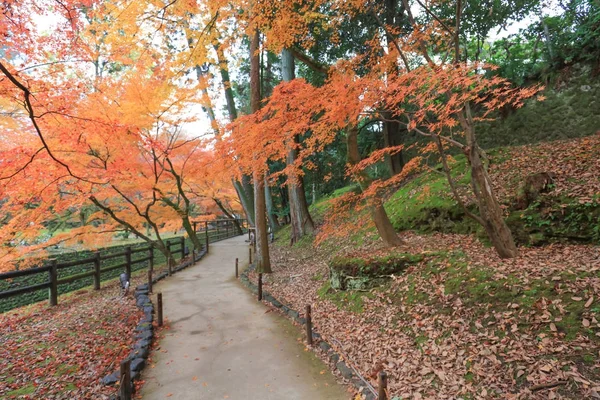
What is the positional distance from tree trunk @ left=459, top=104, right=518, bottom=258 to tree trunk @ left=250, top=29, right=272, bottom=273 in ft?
18.7

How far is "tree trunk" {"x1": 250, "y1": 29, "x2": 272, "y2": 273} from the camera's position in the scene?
9469 millimetres

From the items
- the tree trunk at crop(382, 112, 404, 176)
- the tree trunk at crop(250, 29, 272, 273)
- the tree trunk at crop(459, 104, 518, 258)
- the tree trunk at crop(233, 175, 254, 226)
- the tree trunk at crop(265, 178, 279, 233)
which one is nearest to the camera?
the tree trunk at crop(459, 104, 518, 258)

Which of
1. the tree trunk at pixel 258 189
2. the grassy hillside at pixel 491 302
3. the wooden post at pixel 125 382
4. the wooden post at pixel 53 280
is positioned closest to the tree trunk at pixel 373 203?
the grassy hillside at pixel 491 302

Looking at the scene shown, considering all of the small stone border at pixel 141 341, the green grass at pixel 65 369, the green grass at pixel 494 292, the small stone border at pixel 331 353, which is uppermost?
the green grass at pixel 494 292

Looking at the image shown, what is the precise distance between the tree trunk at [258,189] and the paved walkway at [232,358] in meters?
2.02

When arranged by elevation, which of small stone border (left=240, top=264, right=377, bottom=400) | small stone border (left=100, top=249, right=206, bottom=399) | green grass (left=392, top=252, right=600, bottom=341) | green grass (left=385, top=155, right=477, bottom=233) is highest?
green grass (left=385, top=155, right=477, bottom=233)

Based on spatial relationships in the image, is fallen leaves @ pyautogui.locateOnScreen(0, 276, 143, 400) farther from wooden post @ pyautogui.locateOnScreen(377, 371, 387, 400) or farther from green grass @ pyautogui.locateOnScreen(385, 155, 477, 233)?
green grass @ pyautogui.locateOnScreen(385, 155, 477, 233)

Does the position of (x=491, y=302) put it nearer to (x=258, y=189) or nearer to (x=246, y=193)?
(x=258, y=189)

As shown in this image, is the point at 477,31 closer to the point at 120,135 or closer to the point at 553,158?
the point at 553,158

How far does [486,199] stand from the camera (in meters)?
5.16

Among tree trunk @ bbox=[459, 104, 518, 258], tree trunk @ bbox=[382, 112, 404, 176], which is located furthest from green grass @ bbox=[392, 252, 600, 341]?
tree trunk @ bbox=[382, 112, 404, 176]

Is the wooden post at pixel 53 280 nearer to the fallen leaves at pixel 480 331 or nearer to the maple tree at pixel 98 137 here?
the maple tree at pixel 98 137

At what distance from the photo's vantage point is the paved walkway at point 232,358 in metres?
4.12

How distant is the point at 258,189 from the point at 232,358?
5.59m
